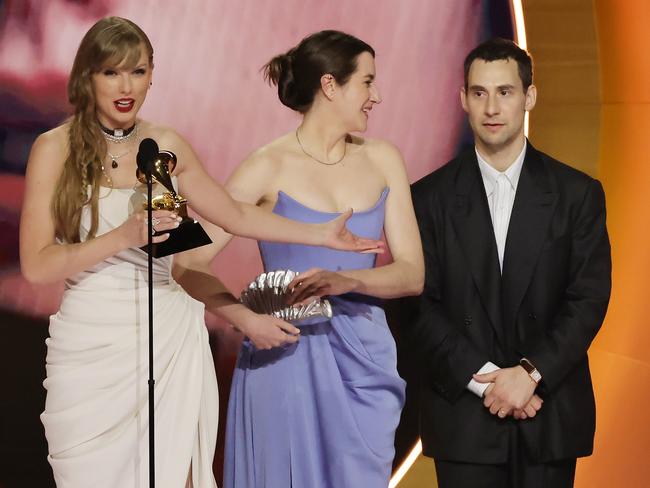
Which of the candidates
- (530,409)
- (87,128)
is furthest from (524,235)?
(87,128)

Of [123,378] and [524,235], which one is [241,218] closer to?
[123,378]

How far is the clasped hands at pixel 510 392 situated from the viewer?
392 centimetres

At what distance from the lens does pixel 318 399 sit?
3.77 metres

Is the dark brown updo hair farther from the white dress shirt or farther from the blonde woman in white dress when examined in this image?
the white dress shirt

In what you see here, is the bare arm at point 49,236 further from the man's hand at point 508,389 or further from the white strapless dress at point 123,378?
the man's hand at point 508,389

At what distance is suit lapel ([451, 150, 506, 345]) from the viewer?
13.1 feet

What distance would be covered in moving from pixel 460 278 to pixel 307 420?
714mm

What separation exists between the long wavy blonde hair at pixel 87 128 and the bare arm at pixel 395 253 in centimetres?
68

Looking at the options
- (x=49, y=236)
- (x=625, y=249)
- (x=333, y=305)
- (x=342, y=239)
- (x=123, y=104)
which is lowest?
(x=625, y=249)

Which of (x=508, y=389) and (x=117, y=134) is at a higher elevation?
(x=117, y=134)

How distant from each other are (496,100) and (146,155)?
53.5 inches

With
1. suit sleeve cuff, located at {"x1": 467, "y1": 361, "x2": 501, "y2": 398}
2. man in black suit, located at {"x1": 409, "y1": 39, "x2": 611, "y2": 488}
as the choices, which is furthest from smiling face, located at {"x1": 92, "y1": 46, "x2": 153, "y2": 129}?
suit sleeve cuff, located at {"x1": 467, "y1": 361, "x2": 501, "y2": 398}

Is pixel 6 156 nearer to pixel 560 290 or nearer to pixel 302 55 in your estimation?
pixel 302 55

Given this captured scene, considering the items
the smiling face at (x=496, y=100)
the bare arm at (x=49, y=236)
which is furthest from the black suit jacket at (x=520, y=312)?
the bare arm at (x=49, y=236)
